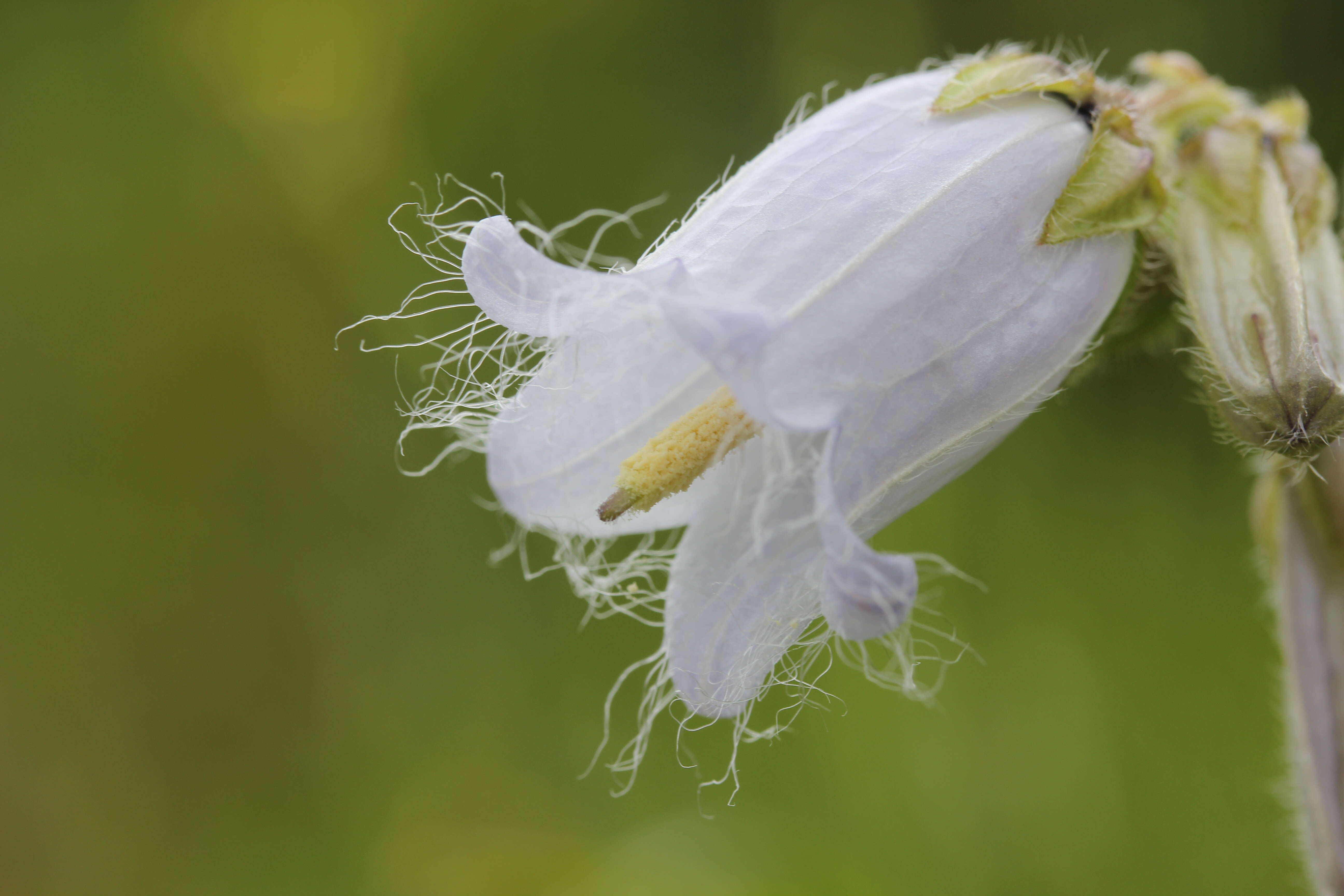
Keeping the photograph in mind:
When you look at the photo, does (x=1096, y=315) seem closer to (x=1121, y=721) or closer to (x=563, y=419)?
(x=563, y=419)

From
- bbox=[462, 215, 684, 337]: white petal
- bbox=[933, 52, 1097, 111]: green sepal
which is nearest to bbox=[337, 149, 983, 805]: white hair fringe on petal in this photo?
bbox=[462, 215, 684, 337]: white petal

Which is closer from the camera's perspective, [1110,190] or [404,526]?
[1110,190]

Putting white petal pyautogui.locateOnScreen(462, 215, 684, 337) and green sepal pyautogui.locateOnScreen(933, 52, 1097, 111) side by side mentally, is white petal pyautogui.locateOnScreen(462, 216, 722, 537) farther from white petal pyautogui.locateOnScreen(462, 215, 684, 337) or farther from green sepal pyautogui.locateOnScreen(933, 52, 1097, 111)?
green sepal pyautogui.locateOnScreen(933, 52, 1097, 111)

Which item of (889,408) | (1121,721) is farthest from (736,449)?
(1121,721)

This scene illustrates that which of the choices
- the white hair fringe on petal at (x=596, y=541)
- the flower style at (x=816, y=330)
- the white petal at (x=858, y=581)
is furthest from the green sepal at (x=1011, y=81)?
the white petal at (x=858, y=581)

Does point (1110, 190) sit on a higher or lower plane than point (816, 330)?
lower

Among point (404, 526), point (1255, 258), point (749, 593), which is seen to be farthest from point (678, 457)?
point (404, 526)

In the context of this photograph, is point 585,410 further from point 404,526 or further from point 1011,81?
point 404,526
